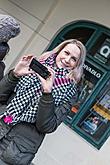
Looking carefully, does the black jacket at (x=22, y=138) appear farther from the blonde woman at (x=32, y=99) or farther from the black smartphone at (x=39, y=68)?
the black smartphone at (x=39, y=68)

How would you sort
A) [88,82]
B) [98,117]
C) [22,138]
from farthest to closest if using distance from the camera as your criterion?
[88,82], [98,117], [22,138]

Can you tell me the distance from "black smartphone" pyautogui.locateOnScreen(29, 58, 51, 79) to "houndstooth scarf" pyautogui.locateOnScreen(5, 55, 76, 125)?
12cm

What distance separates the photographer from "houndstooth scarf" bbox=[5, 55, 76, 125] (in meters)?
3.12

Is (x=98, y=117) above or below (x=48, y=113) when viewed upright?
below

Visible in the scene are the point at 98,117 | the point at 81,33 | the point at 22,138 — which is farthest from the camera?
the point at 81,33

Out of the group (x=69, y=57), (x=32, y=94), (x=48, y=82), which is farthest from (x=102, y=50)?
(x=48, y=82)

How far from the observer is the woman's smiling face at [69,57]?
319cm

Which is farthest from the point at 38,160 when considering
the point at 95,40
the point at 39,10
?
the point at 39,10

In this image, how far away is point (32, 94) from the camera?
3.13 meters

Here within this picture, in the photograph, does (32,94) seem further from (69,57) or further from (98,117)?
(98,117)

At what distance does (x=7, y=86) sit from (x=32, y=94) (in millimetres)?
215

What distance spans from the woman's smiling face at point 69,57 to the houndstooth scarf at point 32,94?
0.12 ft

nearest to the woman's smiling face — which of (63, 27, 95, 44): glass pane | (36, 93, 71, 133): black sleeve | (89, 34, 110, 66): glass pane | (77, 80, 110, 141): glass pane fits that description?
(36, 93, 71, 133): black sleeve

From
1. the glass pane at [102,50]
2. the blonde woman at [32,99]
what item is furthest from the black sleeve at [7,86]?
the glass pane at [102,50]
